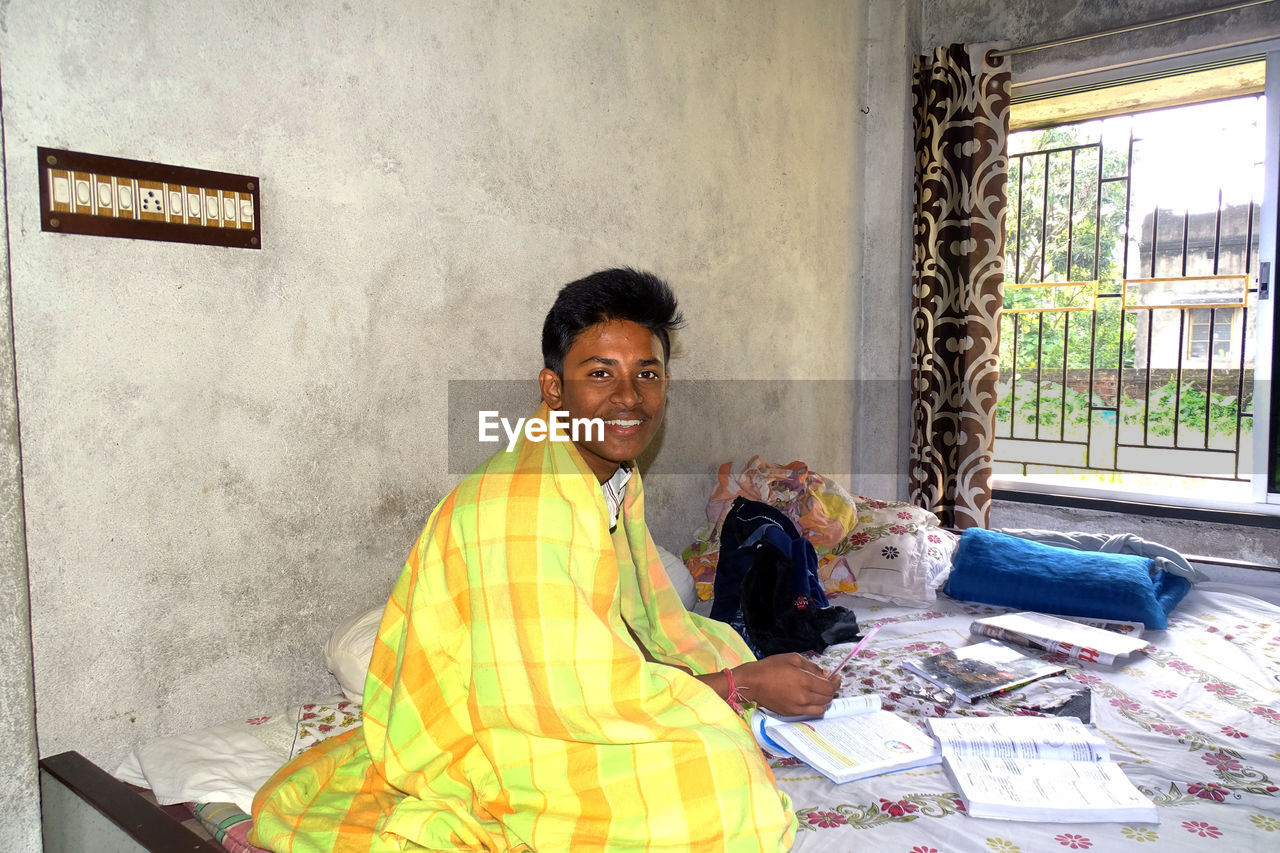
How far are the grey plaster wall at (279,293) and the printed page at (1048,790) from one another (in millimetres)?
1416

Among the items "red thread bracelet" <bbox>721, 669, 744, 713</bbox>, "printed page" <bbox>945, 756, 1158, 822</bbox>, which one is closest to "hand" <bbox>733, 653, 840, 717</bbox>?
"red thread bracelet" <bbox>721, 669, 744, 713</bbox>

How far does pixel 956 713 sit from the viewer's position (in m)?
1.84

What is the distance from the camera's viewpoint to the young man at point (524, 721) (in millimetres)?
1191

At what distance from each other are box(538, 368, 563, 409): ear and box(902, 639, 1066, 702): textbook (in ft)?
3.81

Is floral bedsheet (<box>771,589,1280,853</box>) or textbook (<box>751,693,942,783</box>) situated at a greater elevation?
textbook (<box>751,693,942,783</box>)

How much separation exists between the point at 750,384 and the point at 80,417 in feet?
7.57

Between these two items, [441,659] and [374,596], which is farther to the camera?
[374,596]

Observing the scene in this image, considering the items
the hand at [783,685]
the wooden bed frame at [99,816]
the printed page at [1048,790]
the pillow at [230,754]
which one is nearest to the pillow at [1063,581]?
the printed page at [1048,790]

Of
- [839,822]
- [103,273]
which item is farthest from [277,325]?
[839,822]

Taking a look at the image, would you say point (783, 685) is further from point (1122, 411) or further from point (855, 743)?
point (1122, 411)

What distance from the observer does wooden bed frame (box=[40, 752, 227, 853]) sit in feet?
4.34

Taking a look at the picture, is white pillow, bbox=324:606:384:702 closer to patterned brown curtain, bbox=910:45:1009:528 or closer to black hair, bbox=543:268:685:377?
black hair, bbox=543:268:685:377

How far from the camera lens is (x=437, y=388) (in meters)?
2.20

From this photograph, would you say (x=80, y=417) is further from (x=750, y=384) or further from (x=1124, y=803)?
(x=750, y=384)
